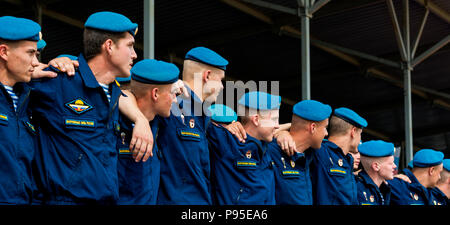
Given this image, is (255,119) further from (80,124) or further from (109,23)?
(80,124)

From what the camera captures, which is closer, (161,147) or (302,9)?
(161,147)

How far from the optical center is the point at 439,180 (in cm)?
766

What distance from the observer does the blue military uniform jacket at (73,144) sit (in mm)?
3236

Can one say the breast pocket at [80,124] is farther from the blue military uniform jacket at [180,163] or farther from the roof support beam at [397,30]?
the roof support beam at [397,30]

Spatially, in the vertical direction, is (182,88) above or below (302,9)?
below

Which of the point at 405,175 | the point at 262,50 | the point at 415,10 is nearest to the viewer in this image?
the point at 405,175

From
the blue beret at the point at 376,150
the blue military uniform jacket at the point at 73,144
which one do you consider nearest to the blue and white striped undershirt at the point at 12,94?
the blue military uniform jacket at the point at 73,144

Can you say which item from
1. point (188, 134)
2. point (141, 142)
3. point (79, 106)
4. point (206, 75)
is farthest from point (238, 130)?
point (79, 106)

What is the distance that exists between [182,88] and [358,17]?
33.7 ft

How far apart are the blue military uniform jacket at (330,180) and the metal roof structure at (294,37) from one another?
16.9 feet

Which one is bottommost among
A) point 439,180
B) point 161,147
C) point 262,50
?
point 439,180

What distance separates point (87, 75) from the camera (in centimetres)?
347
